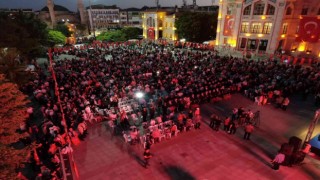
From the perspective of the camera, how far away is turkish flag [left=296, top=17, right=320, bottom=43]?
112 ft

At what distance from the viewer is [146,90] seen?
19266mm

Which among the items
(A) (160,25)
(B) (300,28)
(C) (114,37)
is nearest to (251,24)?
(B) (300,28)

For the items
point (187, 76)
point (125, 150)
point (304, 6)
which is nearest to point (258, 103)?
point (187, 76)

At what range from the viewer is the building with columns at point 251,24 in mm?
37062

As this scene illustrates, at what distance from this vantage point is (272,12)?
3709 cm

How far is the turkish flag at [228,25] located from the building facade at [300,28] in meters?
9.10

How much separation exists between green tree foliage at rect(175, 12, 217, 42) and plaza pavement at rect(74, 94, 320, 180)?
37331 mm

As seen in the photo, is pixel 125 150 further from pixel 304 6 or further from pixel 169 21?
pixel 169 21

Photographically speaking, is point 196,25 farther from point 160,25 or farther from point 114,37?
point 114,37


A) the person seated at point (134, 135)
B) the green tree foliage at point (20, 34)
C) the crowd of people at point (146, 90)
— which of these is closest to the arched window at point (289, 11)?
the crowd of people at point (146, 90)

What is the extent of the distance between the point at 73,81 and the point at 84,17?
89.2 meters

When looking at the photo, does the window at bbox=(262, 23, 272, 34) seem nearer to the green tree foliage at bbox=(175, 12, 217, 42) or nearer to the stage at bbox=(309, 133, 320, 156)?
the green tree foliage at bbox=(175, 12, 217, 42)

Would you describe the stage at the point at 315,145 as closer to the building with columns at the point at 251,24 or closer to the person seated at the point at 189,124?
the person seated at the point at 189,124

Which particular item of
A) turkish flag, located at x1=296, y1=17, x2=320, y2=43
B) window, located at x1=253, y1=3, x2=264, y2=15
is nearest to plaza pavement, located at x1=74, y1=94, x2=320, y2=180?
turkish flag, located at x1=296, y1=17, x2=320, y2=43
